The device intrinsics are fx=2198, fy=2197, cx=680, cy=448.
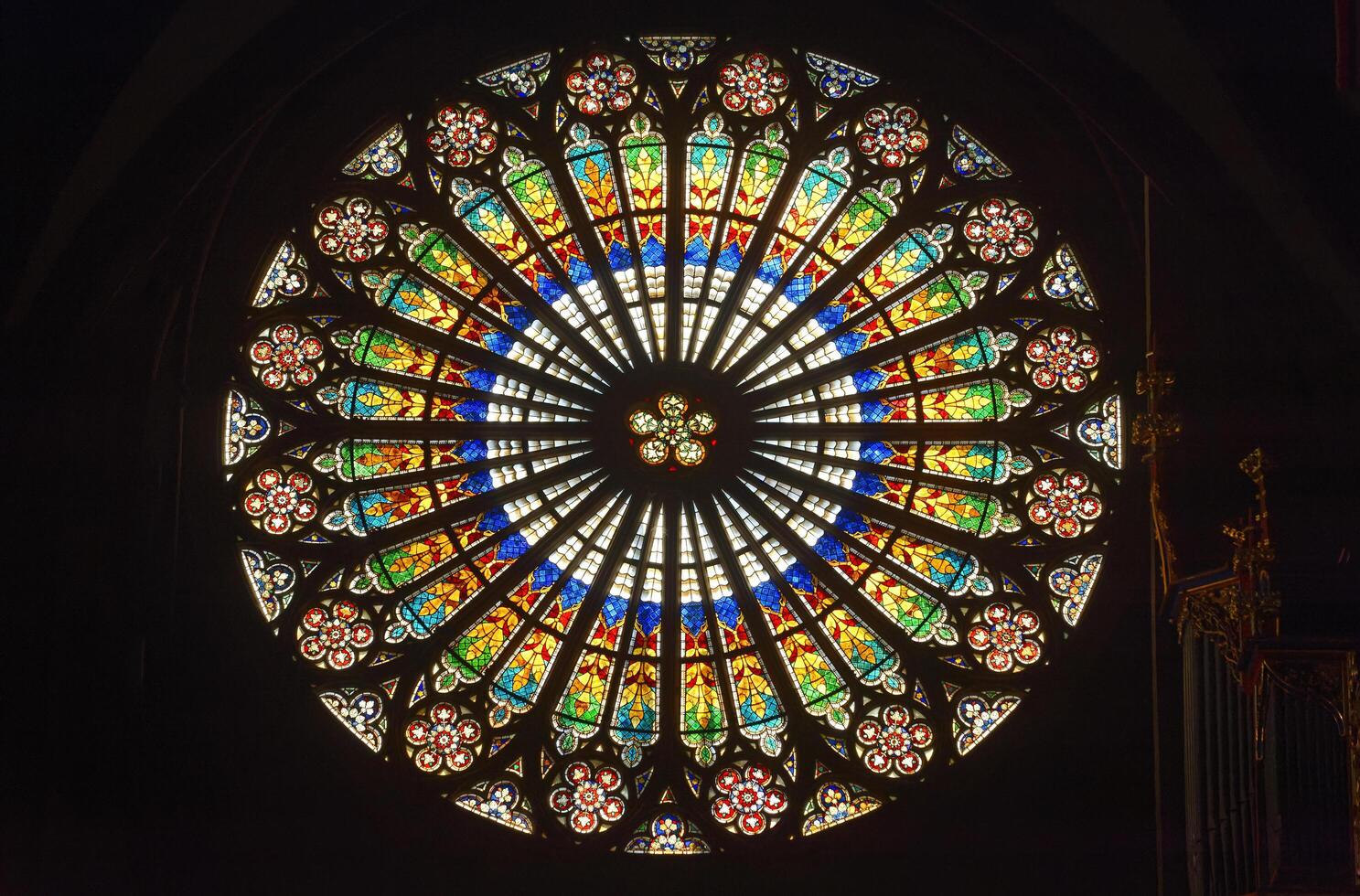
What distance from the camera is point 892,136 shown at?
14.3 m

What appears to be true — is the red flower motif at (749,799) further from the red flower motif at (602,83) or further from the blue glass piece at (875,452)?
the red flower motif at (602,83)

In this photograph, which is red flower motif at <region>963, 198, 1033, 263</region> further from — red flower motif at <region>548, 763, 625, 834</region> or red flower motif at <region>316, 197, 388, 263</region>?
red flower motif at <region>548, 763, 625, 834</region>

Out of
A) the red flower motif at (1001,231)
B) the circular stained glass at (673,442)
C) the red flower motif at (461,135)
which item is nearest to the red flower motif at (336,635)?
the circular stained glass at (673,442)

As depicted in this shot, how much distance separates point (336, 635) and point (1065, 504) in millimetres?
4599

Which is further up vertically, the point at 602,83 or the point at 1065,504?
the point at 602,83

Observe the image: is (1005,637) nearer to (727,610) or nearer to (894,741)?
(894,741)

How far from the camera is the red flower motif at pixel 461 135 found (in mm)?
14328

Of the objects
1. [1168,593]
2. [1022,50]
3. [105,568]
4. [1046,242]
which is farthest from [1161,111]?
[105,568]

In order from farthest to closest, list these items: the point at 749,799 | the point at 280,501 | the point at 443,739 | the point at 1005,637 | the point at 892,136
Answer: the point at 892,136, the point at 280,501, the point at 1005,637, the point at 443,739, the point at 749,799

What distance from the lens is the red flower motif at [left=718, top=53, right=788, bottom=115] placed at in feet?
47.4

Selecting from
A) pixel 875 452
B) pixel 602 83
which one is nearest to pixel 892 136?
pixel 602 83

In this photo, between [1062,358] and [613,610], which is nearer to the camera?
[613,610]

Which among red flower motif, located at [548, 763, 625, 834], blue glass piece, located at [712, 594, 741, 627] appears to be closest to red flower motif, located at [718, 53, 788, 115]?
blue glass piece, located at [712, 594, 741, 627]

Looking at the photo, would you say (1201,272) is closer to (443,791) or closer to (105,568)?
Result: (443,791)
